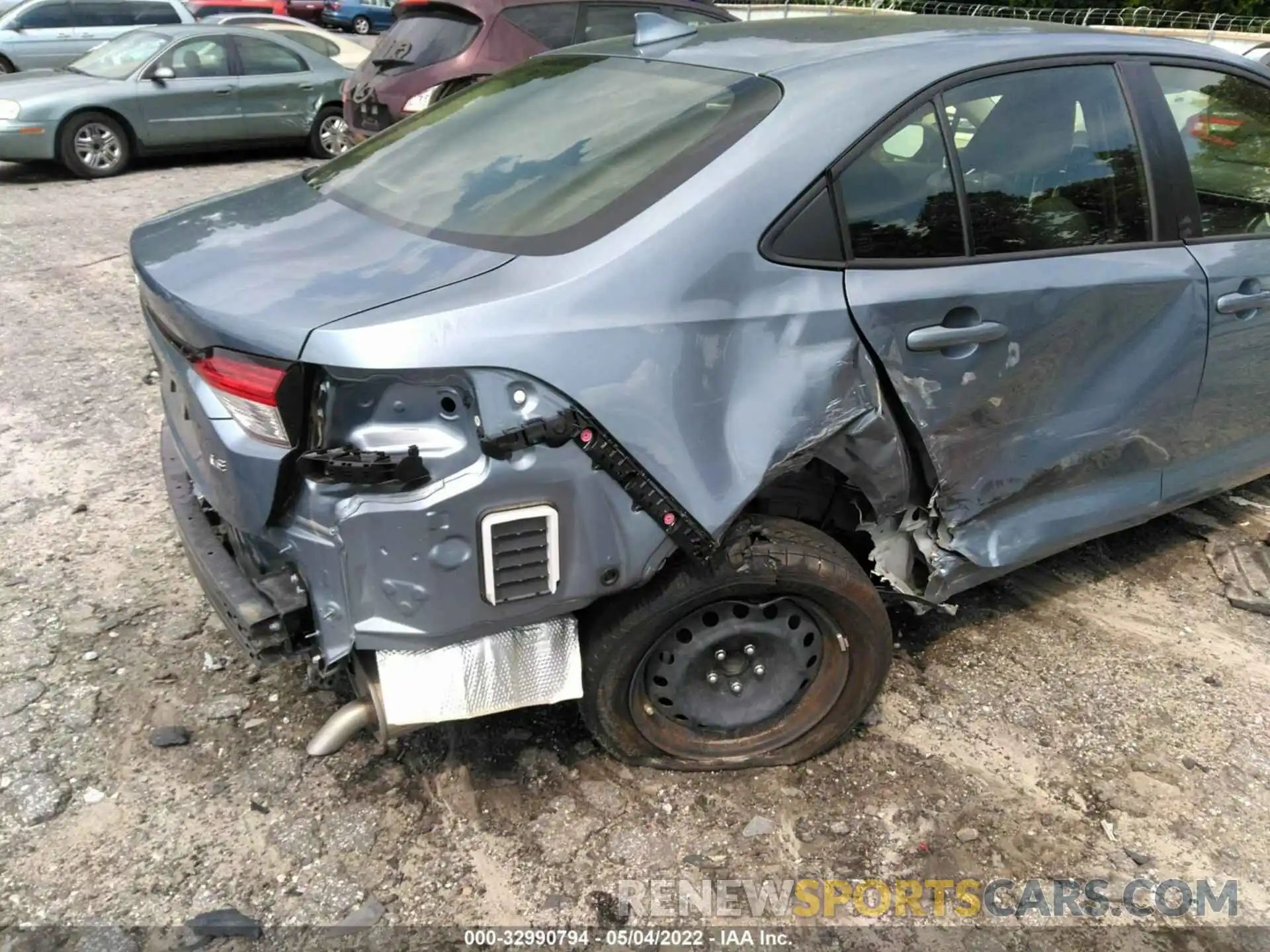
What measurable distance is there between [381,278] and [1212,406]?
2.54m

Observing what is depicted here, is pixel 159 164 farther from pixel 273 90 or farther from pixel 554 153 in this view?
pixel 554 153

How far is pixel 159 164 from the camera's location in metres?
10.2

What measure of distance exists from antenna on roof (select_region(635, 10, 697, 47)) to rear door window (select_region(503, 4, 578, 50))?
4624 mm

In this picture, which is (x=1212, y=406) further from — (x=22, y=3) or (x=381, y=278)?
(x=22, y=3)

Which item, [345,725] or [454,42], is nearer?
[345,725]

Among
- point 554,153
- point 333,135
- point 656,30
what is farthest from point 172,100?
point 554,153

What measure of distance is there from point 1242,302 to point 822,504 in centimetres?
147

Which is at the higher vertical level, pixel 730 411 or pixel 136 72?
pixel 730 411

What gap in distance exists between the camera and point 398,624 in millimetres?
2008

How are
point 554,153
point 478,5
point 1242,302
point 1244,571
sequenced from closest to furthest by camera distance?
1. point 554,153
2. point 1242,302
3. point 1244,571
4. point 478,5

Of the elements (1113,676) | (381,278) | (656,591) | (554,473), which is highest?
(381,278)

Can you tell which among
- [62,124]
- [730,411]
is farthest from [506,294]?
[62,124]

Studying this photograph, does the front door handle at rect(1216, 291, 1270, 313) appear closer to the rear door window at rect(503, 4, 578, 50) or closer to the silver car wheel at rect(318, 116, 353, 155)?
the rear door window at rect(503, 4, 578, 50)

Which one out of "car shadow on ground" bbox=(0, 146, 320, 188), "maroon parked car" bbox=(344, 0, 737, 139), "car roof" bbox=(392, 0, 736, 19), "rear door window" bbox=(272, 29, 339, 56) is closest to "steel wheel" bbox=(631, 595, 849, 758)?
"maroon parked car" bbox=(344, 0, 737, 139)
